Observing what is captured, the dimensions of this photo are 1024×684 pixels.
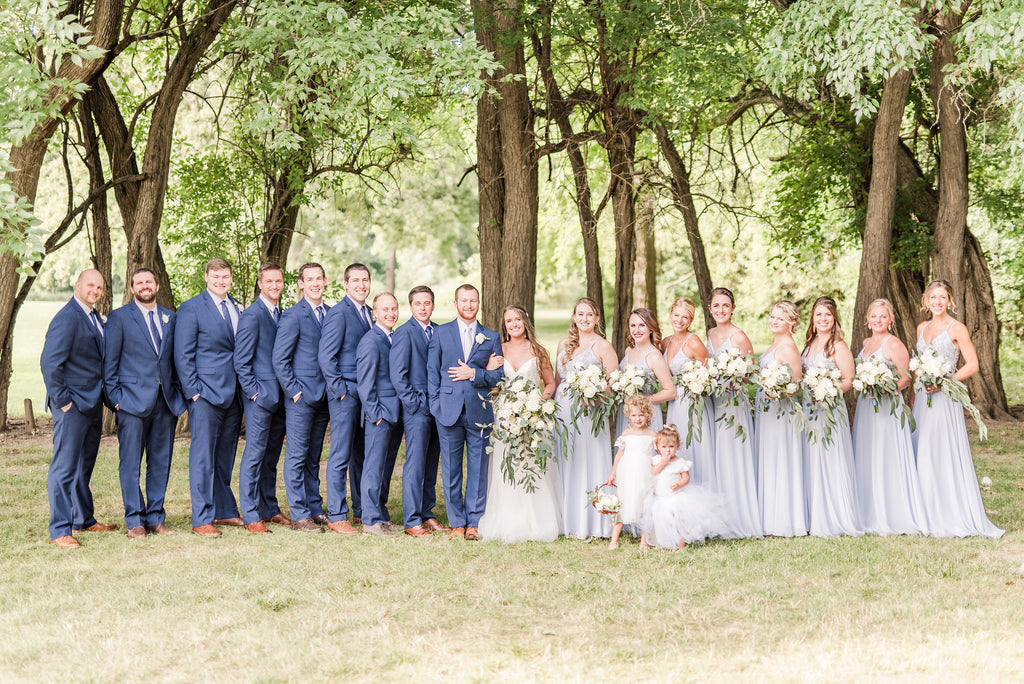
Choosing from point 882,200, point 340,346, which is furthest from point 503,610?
point 882,200

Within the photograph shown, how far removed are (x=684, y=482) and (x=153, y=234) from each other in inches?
315

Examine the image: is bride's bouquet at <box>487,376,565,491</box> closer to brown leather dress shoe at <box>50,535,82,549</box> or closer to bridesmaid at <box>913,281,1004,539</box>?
bridesmaid at <box>913,281,1004,539</box>

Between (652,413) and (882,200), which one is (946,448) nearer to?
(652,413)

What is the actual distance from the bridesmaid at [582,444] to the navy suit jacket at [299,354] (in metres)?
1.96

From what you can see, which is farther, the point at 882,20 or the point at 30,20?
the point at 882,20

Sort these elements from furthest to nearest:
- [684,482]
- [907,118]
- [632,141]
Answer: [907,118]
[632,141]
[684,482]

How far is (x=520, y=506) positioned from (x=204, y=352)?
2.76 m

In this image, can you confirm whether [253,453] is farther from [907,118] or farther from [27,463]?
[907,118]

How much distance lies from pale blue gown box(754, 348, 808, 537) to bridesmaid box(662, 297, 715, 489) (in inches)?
15.6

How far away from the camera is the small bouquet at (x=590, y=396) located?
7.23 m

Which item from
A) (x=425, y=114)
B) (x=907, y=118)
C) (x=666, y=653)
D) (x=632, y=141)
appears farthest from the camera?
(x=907, y=118)

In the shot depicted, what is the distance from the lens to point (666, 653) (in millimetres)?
4828

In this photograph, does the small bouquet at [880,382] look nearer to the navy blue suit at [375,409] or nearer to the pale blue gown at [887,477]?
the pale blue gown at [887,477]

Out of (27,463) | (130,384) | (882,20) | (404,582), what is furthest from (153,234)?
(882,20)
